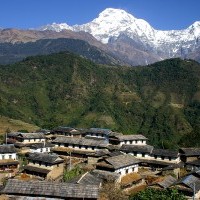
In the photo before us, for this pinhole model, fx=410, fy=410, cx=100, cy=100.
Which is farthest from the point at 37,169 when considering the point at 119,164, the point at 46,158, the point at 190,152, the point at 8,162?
the point at 190,152

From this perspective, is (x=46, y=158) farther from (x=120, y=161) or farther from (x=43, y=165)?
(x=120, y=161)

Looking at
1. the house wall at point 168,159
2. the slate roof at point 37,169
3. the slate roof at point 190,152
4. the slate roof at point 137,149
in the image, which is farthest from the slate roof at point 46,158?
the slate roof at point 190,152

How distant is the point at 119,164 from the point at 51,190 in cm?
3086

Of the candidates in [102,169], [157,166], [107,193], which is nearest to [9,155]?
[102,169]

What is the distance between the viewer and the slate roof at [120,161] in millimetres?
79644

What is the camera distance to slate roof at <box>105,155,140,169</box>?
7964 cm

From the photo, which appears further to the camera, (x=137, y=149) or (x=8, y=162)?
(x=137, y=149)

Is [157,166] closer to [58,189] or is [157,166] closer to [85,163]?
[85,163]

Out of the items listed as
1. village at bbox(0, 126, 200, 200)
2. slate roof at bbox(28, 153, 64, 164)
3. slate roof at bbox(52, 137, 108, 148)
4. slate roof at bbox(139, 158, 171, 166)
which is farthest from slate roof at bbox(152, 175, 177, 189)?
slate roof at bbox(52, 137, 108, 148)

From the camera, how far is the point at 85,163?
308 feet

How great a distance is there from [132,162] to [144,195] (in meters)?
41.5

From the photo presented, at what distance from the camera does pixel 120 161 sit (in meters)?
82.2

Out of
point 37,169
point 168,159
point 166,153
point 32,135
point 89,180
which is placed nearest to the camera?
point 89,180

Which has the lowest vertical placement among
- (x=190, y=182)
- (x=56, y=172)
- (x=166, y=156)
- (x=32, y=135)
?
(x=56, y=172)
